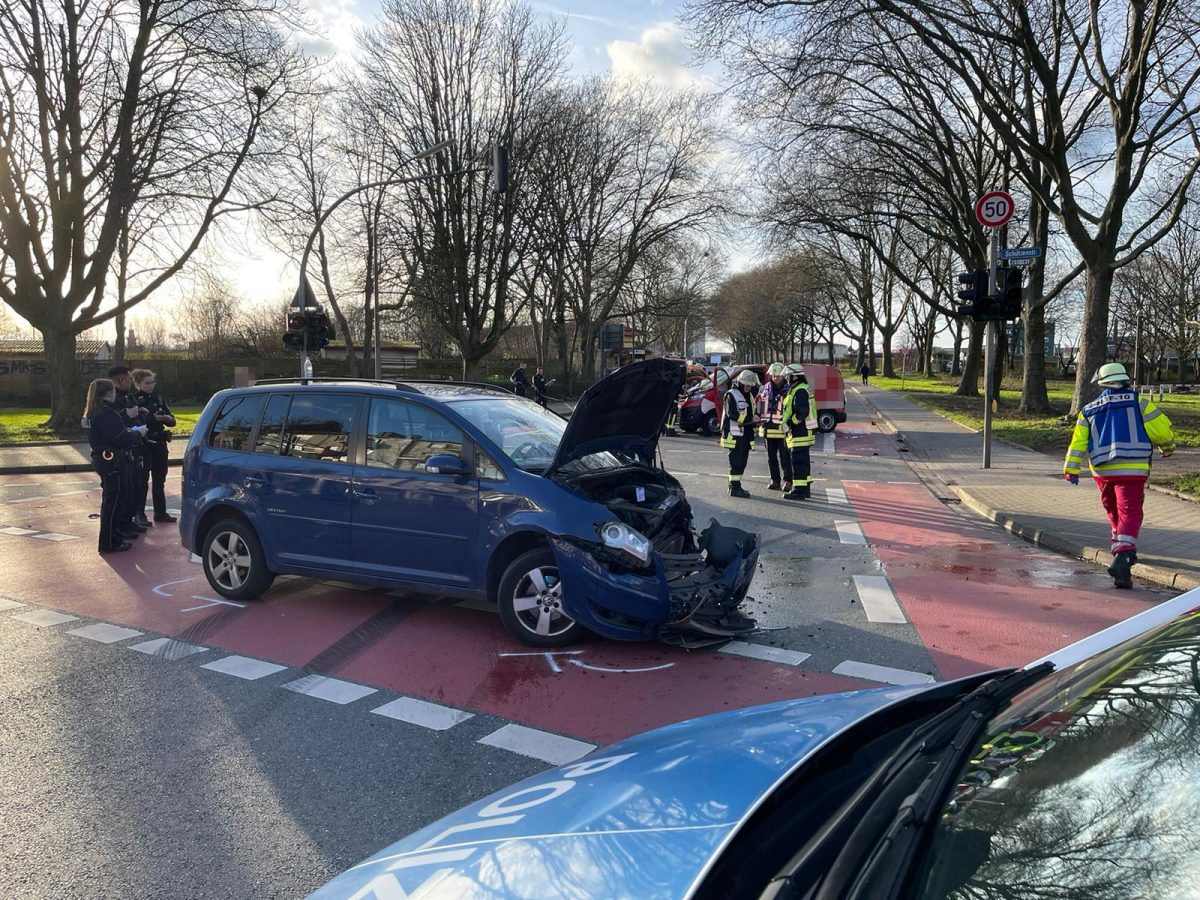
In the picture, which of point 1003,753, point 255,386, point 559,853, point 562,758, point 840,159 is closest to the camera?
point 559,853

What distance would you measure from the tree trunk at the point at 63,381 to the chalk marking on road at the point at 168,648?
66.4ft

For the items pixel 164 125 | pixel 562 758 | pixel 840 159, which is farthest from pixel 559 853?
pixel 840 159

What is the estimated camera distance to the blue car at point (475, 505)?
17.0ft

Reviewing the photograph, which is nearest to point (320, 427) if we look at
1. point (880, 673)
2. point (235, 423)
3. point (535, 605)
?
point (235, 423)

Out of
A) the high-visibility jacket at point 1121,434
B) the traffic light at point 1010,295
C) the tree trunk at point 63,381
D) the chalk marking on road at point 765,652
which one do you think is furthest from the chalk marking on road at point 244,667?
the tree trunk at point 63,381

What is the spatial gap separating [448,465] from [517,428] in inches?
27.7

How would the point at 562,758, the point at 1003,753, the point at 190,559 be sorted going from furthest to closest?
1. the point at 190,559
2. the point at 562,758
3. the point at 1003,753

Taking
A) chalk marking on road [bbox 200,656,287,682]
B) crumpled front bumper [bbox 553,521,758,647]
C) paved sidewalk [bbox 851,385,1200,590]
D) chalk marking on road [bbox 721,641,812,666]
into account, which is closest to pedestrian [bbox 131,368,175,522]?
chalk marking on road [bbox 200,656,287,682]

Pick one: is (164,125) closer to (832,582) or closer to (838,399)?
(838,399)

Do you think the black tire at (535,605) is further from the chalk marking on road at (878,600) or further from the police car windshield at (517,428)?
the chalk marking on road at (878,600)

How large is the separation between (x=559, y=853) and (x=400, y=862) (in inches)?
16.5

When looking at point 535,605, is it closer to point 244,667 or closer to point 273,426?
point 244,667

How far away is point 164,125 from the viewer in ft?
69.6

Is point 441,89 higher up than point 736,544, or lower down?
higher up
